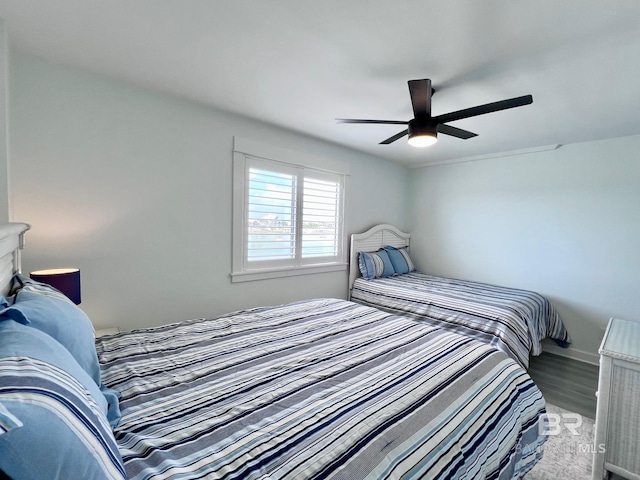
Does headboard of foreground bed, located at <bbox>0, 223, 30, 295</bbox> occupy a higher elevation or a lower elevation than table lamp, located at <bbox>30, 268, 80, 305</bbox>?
higher

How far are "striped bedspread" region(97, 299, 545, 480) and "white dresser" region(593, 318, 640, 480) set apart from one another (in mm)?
556

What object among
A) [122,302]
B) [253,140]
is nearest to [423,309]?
[253,140]

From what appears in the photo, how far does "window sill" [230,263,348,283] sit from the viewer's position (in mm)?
2737

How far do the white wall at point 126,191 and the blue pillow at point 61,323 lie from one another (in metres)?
1.02

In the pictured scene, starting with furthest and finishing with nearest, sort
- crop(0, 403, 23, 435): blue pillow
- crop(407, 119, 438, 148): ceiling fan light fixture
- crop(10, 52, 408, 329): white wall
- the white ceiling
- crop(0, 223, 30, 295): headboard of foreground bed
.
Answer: crop(407, 119, 438, 148): ceiling fan light fixture, crop(10, 52, 408, 329): white wall, the white ceiling, crop(0, 223, 30, 295): headboard of foreground bed, crop(0, 403, 23, 435): blue pillow

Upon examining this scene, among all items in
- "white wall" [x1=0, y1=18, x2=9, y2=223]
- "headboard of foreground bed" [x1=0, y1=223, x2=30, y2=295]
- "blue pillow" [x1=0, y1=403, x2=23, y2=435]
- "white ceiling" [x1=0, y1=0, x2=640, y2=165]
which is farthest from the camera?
"white wall" [x1=0, y1=18, x2=9, y2=223]

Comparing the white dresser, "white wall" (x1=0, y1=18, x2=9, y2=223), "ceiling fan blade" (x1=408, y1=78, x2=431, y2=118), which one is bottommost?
the white dresser

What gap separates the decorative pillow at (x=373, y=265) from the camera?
3654 millimetres

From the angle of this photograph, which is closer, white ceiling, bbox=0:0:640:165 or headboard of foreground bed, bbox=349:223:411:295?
white ceiling, bbox=0:0:640:165

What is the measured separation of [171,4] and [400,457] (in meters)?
2.07

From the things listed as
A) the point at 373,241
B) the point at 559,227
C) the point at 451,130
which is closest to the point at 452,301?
the point at 373,241

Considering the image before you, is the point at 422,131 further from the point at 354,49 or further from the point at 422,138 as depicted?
the point at 354,49

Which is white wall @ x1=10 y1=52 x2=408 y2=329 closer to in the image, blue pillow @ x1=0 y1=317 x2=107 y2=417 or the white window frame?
the white window frame

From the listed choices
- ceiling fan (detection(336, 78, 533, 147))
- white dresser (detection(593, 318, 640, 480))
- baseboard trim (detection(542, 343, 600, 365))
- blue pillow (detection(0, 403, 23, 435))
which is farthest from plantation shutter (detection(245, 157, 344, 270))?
baseboard trim (detection(542, 343, 600, 365))
